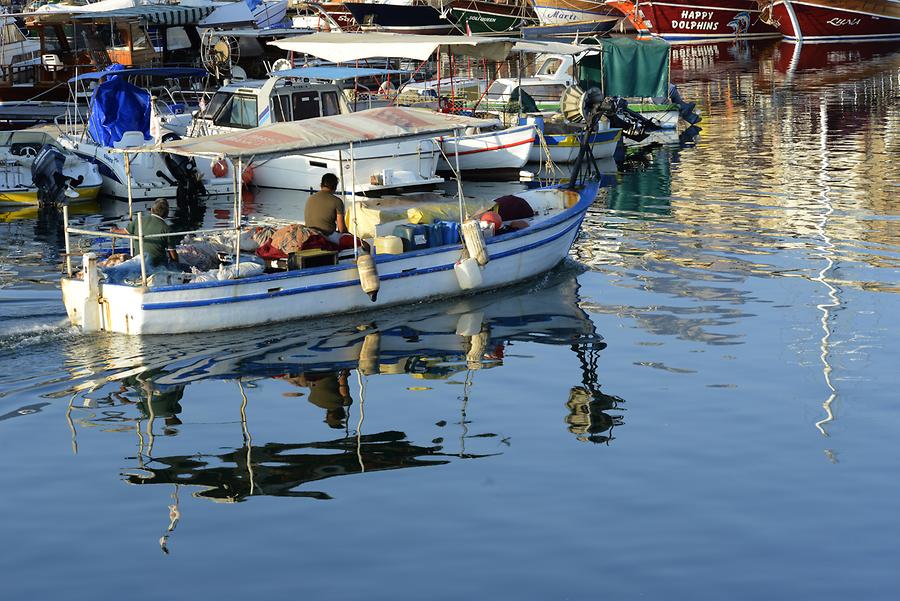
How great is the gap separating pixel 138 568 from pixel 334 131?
338 inches

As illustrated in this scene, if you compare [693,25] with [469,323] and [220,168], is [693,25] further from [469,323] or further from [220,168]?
[469,323]

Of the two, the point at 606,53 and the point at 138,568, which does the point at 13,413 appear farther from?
the point at 606,53

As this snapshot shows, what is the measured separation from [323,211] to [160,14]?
2391 cm

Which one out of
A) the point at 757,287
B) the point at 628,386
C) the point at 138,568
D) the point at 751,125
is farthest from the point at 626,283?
the point at 751,125

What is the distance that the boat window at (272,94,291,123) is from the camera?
2766 cm

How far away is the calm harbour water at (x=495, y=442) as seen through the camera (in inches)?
380

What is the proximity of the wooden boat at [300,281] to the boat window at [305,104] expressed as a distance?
1021cm

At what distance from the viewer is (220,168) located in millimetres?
27844

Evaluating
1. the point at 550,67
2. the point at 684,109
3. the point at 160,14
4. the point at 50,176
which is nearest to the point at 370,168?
the point at 50,176

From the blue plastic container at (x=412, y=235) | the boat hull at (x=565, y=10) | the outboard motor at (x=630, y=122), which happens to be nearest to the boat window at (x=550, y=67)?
the outboard motor at (x=630, y=122)

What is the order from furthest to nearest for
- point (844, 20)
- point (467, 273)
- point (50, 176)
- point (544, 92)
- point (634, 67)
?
point (844, 20) < point (544, 92) < point (634, 67) < point (50, 176) < point (467, 273)

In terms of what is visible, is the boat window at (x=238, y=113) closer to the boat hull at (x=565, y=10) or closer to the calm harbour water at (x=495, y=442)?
the calm harbour water at (x=495, y=442)

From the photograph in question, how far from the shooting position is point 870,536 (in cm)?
1011

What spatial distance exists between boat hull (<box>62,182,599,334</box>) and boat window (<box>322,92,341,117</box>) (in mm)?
10651
